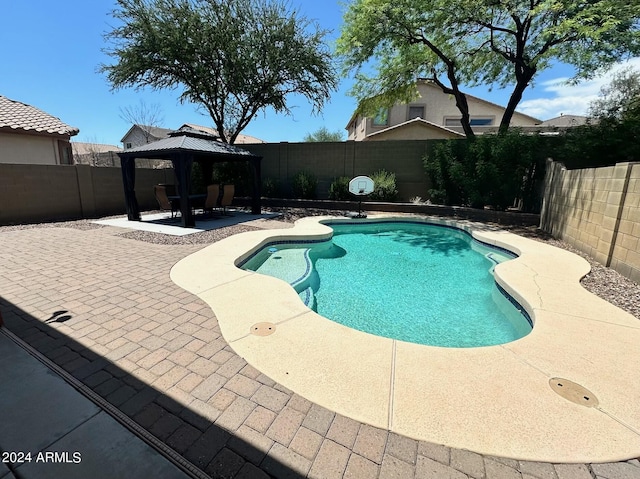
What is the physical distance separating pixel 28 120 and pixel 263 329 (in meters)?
15.8

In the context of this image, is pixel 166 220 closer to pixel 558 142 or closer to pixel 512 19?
pixel 558 142

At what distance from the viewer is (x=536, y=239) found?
25.4 ft

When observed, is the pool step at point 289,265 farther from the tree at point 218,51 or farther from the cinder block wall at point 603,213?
the tree at point 218,51

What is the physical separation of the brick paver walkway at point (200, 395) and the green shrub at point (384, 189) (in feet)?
32.4

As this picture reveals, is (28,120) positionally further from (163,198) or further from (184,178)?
(184,178)

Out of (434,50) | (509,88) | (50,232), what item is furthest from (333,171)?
(50,232)

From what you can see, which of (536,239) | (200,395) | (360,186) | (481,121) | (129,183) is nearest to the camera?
(200,395)

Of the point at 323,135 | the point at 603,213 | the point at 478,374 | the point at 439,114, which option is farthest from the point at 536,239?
the point at 323,135

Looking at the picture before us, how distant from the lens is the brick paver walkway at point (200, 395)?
1.64 metres

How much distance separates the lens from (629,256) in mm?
4836

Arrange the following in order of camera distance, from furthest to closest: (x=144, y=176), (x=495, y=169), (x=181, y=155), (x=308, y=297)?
(x=144, y=176), (x=495, y=169), (x=181, y=155), (x=308, y=297)

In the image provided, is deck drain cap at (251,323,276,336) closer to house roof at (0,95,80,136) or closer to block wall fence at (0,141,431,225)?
block wall fence at (0,141,431,225)

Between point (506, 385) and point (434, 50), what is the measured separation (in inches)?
504

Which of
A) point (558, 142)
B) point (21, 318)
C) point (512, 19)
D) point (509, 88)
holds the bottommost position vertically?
point (21, 318)
